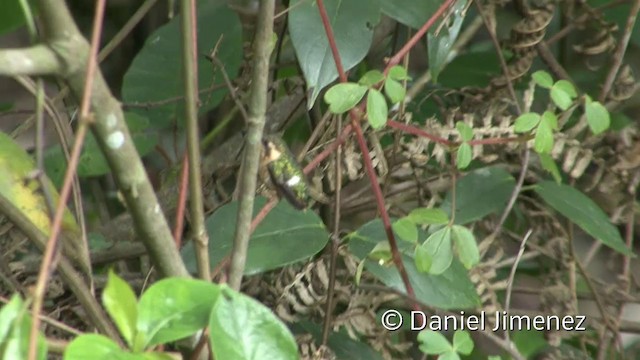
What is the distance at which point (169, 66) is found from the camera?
1.26m

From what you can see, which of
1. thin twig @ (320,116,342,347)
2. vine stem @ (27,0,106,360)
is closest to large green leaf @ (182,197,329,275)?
thin twig @ (320,116,342,347)

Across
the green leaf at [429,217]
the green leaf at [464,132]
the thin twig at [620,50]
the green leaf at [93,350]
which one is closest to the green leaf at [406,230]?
the green leaf at [429,217]

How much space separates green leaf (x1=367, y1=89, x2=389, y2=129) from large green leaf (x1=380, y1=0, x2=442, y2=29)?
22 cm

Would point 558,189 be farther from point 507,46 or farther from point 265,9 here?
point 265,9

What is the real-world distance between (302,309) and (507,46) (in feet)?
1.48

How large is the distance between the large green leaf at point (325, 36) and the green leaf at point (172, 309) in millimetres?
368

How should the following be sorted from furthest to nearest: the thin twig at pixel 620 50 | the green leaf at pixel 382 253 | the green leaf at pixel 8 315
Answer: the thin twig at pixel 620 50 < the green leaf at pixel 382 253 < the green leaf at pixel 8 315

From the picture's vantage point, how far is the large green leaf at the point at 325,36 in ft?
2.95

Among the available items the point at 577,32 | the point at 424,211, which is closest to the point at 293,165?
the point at 424,211

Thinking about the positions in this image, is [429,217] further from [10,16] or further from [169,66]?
[10,16]

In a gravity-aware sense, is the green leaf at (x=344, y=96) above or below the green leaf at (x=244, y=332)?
below

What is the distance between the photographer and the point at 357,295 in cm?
103

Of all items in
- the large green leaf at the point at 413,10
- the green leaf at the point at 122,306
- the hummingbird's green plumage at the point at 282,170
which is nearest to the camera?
the green leaf at the point at 122,306

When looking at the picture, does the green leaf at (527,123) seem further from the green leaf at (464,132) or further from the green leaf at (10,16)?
the green leaf at (10,16)
